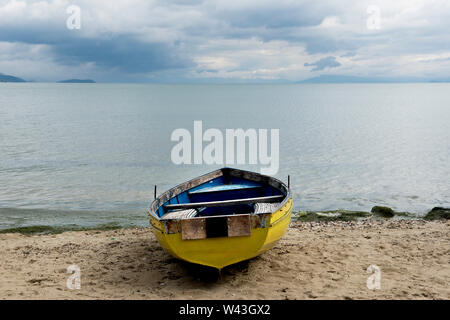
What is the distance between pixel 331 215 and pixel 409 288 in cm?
790

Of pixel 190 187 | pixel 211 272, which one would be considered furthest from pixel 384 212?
pixel 211 272

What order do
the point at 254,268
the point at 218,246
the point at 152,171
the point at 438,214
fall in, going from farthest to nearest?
the point at 152,171 < the point at 438,214 < the point at 254,268 < the point at 218,246

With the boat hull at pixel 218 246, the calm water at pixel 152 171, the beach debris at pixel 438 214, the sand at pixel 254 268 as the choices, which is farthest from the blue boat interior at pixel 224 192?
the beach debris at pixel 438 214

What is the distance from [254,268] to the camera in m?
9.24

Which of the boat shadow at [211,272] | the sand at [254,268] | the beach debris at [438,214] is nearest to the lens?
the sand at [254,268]

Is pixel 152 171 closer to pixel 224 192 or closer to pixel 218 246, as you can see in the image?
pixel 224 192

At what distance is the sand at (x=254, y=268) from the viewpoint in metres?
8.00

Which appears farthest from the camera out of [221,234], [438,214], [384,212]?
[384,212]

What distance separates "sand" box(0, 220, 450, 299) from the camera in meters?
8.00

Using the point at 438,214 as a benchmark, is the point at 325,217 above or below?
below

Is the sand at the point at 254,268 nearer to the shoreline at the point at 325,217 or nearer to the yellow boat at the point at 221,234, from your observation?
the yellow boat at the point at 221,234

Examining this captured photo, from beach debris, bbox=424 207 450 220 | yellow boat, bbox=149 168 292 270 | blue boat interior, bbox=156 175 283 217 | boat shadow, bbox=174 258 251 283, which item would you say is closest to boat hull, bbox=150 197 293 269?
yellow boat, bbox=149 168 292 270
